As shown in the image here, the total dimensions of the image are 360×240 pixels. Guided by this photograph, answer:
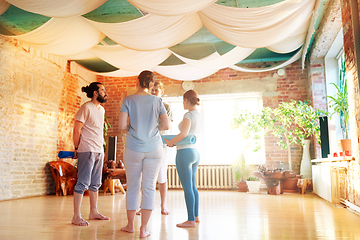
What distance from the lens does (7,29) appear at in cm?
579

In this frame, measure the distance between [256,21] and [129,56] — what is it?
8.76 ft

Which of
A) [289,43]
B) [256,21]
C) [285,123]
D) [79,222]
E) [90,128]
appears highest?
[289,43]

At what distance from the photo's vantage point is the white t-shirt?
3059mm

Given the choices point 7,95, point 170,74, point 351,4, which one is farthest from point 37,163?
point 351,4

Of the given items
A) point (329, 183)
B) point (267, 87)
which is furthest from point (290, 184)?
point (267, 87)

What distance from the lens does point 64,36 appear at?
4922 millimetres

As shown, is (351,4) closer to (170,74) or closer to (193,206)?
(193,206)

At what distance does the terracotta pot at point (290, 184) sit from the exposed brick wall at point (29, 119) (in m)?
5.58

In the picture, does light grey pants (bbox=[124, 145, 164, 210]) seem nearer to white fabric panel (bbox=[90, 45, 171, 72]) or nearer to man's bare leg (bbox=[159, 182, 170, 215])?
man's bare leg (bbox=[159, 182, 170, 215])

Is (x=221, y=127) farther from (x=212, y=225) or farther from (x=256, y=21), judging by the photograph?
(x=212, y=225)

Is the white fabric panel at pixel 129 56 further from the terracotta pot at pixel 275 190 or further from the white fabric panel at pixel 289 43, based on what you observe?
the terracotta pot at pixel 275 190

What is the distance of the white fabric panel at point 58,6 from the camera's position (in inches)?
147

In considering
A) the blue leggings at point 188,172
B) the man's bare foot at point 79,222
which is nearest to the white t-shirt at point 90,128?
the man's bare foot at point 79,222

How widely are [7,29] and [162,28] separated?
342 cm
